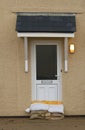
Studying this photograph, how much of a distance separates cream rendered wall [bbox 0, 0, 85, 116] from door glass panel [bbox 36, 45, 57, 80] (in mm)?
373

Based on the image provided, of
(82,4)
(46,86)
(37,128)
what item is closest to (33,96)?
(46,86)

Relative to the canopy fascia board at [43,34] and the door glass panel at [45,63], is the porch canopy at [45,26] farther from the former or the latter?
the door glass panel at [45,63]

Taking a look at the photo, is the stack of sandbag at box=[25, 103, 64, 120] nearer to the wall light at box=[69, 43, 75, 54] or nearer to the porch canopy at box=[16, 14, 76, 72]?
the porch canopy at box=[16, 14, 76, 72]

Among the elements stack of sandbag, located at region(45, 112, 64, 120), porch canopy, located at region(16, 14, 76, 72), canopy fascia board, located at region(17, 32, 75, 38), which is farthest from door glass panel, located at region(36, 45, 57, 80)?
stack of sandbag, located at region(45, 112, 64, 120)

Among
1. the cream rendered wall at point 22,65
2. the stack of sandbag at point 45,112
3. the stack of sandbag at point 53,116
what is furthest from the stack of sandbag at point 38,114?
the cream rendered wall at point 22,65

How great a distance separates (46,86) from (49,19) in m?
2.08

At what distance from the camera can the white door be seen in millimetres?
11883

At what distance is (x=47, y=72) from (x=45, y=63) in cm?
29

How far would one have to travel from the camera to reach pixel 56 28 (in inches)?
441

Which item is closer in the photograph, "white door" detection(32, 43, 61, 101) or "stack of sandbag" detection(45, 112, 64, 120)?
"stack of sandbag" detection(45, 112, 64, 120)

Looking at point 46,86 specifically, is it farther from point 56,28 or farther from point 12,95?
point 56,28

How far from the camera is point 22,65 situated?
1172cm

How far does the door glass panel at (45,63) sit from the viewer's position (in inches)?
470

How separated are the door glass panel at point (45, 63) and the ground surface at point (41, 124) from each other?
1.43 metres
